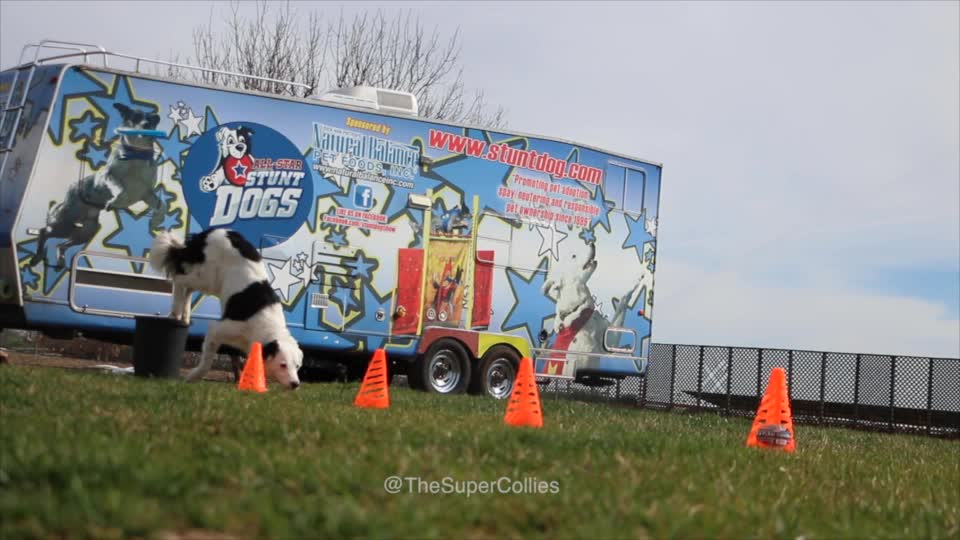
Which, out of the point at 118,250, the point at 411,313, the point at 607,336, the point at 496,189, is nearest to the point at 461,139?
the point at 496,189

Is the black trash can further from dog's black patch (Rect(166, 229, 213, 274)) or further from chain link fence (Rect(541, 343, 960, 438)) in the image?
chain link fence (Rect(541, 343, 960, 438))

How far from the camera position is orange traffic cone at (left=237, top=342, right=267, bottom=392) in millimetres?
11914

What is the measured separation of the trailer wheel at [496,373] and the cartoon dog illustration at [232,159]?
180 inches

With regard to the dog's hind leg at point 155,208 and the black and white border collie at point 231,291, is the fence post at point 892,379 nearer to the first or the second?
the black and white border collie at point 231,291

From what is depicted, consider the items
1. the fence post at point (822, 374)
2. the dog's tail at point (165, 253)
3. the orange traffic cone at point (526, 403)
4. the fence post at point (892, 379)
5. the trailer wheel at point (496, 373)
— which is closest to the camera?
the orange traffic cone at point (526, 403)

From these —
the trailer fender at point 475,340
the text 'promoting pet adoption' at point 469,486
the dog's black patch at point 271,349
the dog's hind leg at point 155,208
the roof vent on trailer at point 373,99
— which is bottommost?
the text 'promoting pet adoption' at point 469,486

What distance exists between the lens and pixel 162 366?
12.5m

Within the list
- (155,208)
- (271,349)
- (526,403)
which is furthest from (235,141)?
(526,403)

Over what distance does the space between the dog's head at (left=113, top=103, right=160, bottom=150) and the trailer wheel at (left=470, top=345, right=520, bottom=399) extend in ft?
18.8

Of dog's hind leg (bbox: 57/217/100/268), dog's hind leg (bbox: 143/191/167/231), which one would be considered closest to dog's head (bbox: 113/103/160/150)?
dog's hind leg (bbox: 143/191/167/231)

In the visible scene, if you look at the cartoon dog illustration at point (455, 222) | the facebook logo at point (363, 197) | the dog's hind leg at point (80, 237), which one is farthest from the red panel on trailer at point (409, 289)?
the dog's hind leg at point (80, 237)

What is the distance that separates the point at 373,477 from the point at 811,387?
19374 mm

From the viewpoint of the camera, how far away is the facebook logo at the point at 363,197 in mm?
15625

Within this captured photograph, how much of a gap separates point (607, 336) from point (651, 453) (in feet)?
33.2
